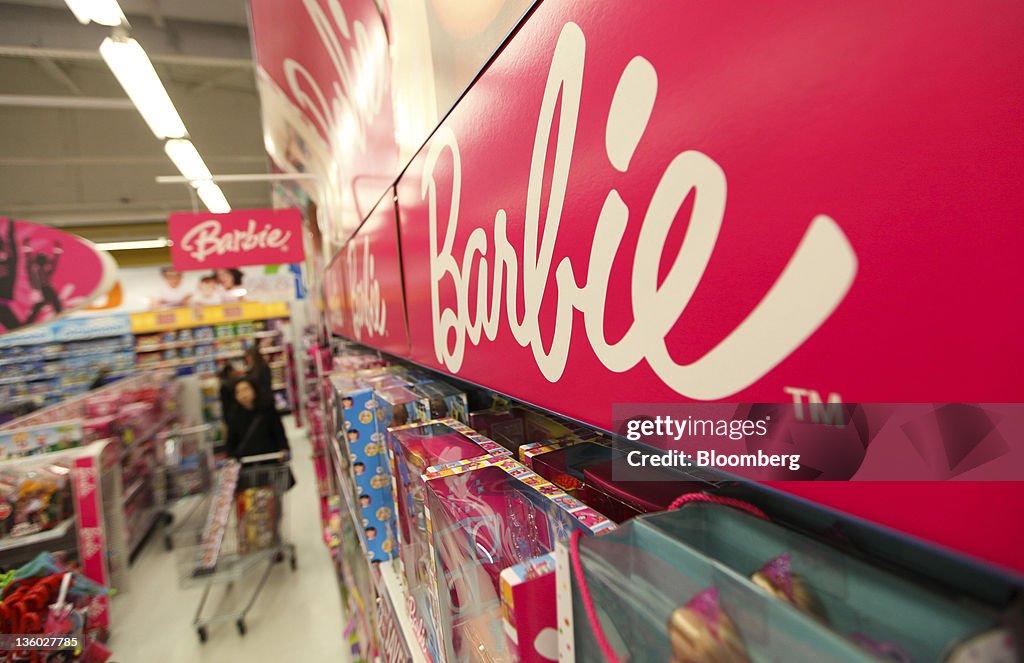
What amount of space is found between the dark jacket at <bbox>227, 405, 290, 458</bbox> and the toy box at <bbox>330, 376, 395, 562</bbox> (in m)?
3.83

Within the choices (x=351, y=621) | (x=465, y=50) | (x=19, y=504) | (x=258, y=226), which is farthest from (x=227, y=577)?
(x=465, y=50)

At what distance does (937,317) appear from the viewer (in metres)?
0.29

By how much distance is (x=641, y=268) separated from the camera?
514 millimetres

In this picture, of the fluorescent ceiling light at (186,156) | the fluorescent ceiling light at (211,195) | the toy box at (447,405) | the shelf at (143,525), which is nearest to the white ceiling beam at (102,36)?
the fluorescent ceiling light at (186,156)

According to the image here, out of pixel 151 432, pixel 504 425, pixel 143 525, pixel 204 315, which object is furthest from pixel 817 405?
pixel 204 315

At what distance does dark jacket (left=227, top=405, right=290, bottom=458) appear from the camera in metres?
4.74

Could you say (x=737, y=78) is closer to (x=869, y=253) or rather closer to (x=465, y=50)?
(x=869, y=253)

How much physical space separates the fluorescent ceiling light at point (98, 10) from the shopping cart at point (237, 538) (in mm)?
3093

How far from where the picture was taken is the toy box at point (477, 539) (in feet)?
2.39

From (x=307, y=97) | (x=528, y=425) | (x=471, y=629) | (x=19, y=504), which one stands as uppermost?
(x=307, y=97)

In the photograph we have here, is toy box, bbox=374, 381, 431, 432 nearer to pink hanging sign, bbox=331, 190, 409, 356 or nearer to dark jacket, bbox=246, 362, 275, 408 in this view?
pink hanging sign, bbox=331, 190, 409, 356

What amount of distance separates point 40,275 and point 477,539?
4.76 m

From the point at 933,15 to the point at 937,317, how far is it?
0.17 metres

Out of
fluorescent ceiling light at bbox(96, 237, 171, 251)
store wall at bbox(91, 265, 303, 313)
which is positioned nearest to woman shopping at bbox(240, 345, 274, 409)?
store wall at bbox(91, 265, 303, 313)
